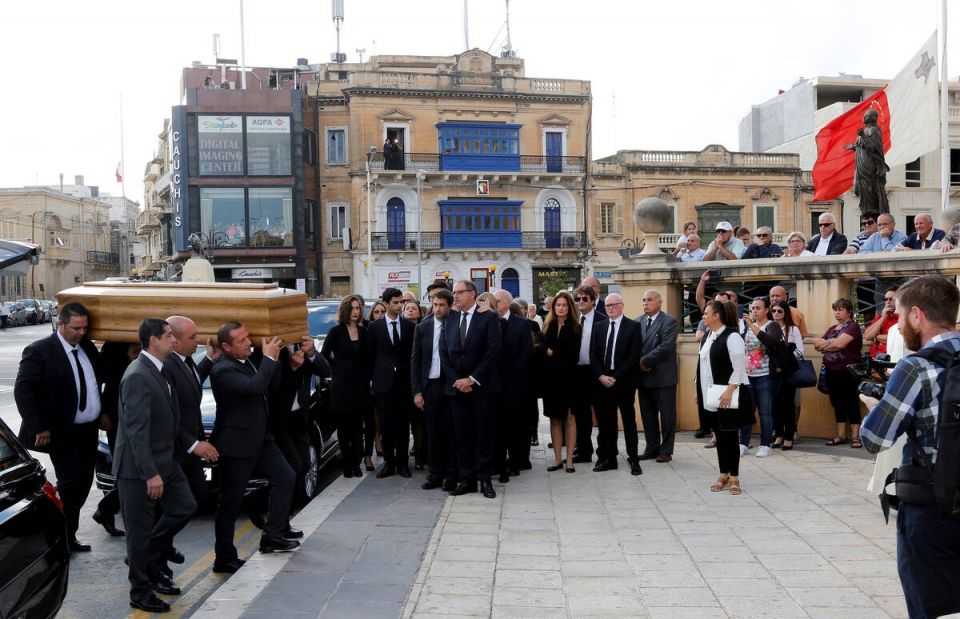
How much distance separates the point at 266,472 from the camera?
21.7 feet

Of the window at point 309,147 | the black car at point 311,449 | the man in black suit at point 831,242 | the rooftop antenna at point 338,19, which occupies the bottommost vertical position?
the black car at point 311,449

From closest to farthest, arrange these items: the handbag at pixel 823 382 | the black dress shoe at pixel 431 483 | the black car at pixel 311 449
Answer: the black car at pixel 311 449 < the black dress shoe at pixel 431 483 < the handbag at pixel 823 382

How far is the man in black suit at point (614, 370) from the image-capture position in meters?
9.73

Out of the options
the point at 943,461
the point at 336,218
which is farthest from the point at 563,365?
the point at 336,218

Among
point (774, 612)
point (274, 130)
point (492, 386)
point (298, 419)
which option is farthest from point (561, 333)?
point (274, 130)


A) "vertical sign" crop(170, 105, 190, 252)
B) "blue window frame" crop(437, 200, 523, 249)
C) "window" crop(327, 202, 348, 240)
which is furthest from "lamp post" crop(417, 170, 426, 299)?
"vertical sign" crop(170, 105, 190, 252)

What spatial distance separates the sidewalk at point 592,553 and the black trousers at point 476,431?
0.31 metres

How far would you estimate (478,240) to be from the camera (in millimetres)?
45344

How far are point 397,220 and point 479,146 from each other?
5.62 metres

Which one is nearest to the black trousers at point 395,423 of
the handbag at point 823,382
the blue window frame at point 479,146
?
the handbag at point 823,382

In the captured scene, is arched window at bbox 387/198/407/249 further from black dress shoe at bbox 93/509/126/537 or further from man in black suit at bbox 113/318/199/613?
man in black suit at bbox 113/318/199/613

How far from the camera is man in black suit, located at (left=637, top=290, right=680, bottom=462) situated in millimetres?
10172

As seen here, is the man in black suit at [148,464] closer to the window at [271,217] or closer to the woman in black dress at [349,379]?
the woman in black dress at [349,379]

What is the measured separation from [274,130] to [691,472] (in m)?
37.5
